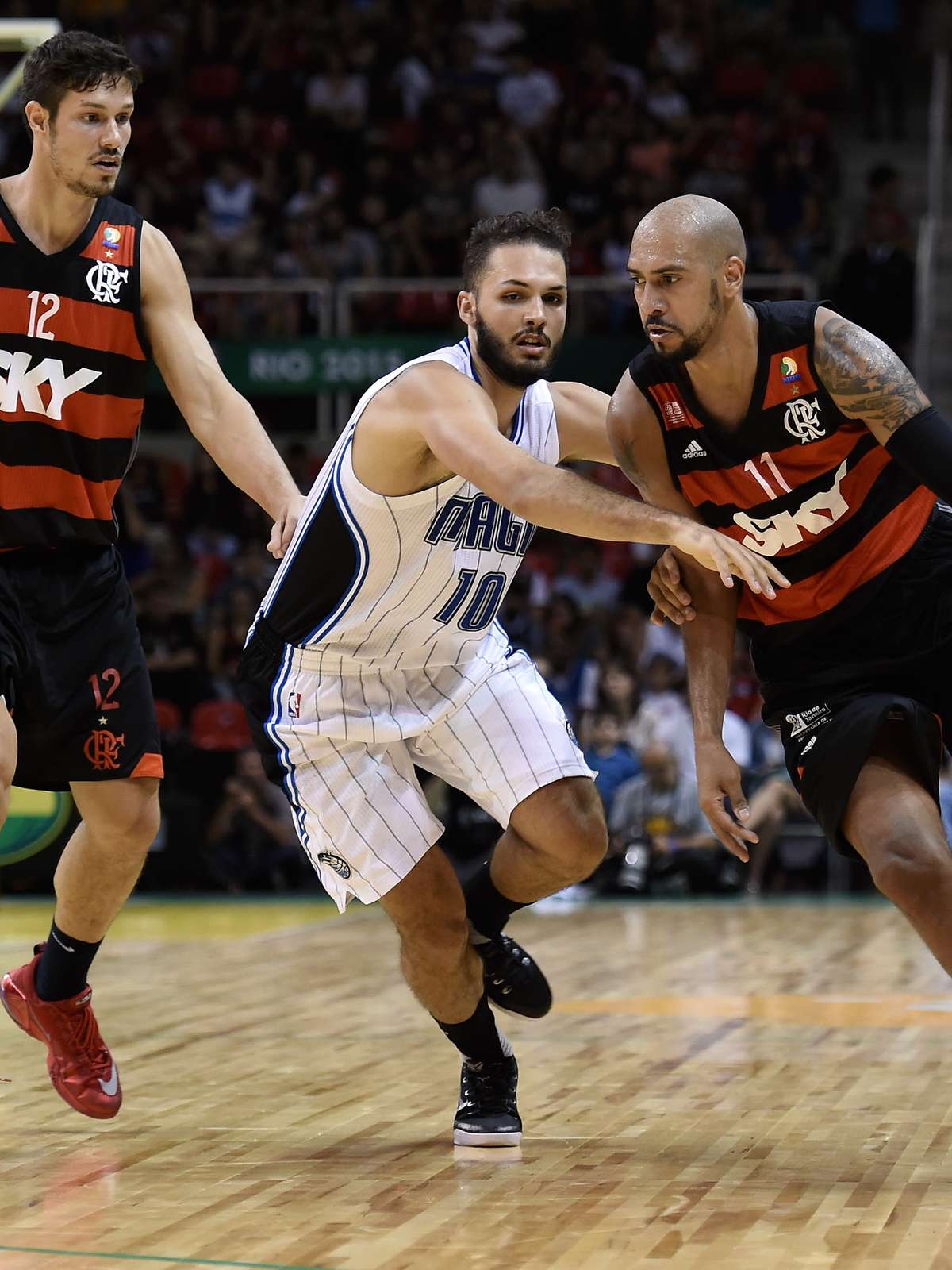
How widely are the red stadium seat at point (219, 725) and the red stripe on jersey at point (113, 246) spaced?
27.8ft

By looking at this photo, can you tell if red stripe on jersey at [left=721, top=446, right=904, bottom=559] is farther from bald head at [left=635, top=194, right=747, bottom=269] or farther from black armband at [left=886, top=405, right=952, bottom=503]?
bald head at [left=635, top=194, right=747, bottom=269]

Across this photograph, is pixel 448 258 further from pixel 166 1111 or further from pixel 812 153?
pixel 166 1111

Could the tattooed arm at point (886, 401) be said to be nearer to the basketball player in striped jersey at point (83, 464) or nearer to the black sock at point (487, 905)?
the basketball player in striped jersey at point (83, 464)

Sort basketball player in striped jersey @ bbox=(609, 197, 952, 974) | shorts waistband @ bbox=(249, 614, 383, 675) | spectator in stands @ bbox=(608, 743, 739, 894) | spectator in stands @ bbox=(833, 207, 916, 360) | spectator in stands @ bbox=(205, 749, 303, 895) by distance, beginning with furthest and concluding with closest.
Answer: spectator in stands @ bbox=(833, 207, 916, 360) → spectator in stands @ bbox=(205, 749, 303, 895) → spectator in stands @ bbox=(608, 743, 739, 894) → shorts waistband @ bbox=(249, 614, 383, 675) → basketball player in striped jersey @ bbox=(609, 197, 952, 974)

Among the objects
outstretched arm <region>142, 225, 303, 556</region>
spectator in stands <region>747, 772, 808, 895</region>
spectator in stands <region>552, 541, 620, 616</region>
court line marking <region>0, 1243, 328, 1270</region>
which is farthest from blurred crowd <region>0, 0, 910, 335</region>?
court line marking <region>0, 1243, 328, 1270</region>

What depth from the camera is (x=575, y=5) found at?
17234mm

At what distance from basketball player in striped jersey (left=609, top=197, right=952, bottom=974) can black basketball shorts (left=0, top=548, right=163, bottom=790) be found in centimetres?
133

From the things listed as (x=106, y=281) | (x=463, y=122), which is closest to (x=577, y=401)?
(x=106, y=281)

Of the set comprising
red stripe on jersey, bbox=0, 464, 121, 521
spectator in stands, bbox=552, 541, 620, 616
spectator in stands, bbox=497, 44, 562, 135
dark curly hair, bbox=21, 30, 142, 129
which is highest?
spectator in stands, bbox=497, 44, 562, 135

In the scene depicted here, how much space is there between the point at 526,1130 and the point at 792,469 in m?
1.82

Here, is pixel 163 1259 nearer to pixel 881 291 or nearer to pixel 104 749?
pixel 104 749

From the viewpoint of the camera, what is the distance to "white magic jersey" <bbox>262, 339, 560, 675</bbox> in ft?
14.5

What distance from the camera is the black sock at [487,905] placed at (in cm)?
475

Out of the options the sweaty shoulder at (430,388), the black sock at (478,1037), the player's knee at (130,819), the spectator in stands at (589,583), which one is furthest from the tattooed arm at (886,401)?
the spectator in stands at (589,583)
